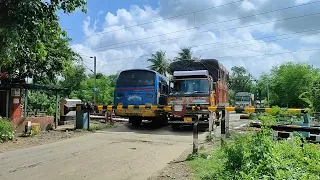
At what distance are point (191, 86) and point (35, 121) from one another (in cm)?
766

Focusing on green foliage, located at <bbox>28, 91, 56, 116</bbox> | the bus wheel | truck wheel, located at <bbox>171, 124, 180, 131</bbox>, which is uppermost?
green foliage, located at <bbox>28, 91, 56, 116</bbox>

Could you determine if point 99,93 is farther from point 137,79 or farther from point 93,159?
point 93,159

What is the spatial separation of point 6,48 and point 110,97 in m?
39.8

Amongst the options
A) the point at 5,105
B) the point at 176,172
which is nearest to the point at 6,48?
the point at 176,172

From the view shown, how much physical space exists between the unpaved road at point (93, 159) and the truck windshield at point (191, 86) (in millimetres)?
3873

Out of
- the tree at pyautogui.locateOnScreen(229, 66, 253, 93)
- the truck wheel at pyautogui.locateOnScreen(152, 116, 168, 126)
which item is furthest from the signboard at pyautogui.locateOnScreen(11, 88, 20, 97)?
the tree at pyautogui.locateOnScreen(229, 66, 253, 93)

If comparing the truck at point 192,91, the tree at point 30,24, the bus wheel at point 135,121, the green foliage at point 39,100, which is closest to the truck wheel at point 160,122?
the bus wheel at point 135,121

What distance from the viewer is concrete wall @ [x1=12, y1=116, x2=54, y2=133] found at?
48.9 feet

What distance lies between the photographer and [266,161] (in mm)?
5102

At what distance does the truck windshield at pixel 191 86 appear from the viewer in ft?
54.9

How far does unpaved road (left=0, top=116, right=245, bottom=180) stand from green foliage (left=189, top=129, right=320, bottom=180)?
189cm

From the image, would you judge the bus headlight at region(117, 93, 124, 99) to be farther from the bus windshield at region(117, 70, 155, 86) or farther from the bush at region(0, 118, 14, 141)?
the bush at region(0, 118, 14, 141)

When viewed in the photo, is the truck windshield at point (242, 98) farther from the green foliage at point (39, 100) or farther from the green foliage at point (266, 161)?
the green foliage at point (266, 161)

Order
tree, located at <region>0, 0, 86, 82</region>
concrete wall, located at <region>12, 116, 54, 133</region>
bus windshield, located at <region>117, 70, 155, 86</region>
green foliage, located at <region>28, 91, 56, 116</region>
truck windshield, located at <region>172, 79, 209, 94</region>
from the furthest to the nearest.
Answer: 1. green foliage, located at <region>28, 91, 56, 116</region>
2. bus windshield, located at <region>117, 70, 155, 86</region>
3. truck windshield, located at <region>172, 79, 209, 94</region>
4. concrete wall, located at <region>12, 116, 54, 133</region>
5. tree, located at <region>0, 0, 86, 82</region>
